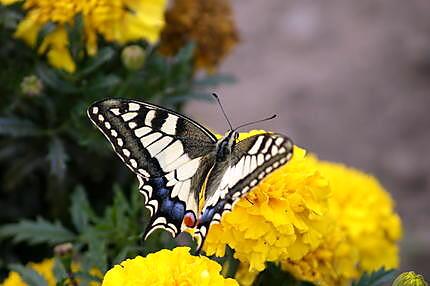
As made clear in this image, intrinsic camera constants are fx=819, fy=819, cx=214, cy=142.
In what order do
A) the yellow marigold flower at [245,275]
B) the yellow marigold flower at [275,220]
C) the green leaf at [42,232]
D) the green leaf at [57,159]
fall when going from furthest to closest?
the green leaf at [57,159] → the green leaf at [42,232] → the yellow marigold flower at [245,275] → the yellow marigold flower at [275,220]

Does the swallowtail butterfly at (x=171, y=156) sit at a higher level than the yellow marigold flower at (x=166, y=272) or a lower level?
higher

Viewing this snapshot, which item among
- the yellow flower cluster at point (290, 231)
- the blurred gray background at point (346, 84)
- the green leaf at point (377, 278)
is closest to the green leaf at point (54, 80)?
the yellow flower cluster at point (290, 231)

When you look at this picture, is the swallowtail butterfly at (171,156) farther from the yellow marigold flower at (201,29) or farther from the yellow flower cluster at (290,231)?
the yellow marigold flower at (201,29)

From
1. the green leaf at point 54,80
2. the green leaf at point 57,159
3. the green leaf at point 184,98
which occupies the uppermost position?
the green leaf at point 184,98

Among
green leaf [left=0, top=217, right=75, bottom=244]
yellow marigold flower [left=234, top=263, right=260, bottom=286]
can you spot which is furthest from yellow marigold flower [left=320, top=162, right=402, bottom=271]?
green leaf [left=0, top=217, right=75, bottom=244]

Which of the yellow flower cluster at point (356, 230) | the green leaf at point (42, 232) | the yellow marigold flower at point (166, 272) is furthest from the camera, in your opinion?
the green leaf at point (42, 232)

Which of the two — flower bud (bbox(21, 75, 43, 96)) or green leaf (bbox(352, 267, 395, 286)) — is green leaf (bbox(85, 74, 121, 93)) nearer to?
flower bud (bbox(21, 75, 43, 96))

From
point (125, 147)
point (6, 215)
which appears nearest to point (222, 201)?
point (125, 147)
